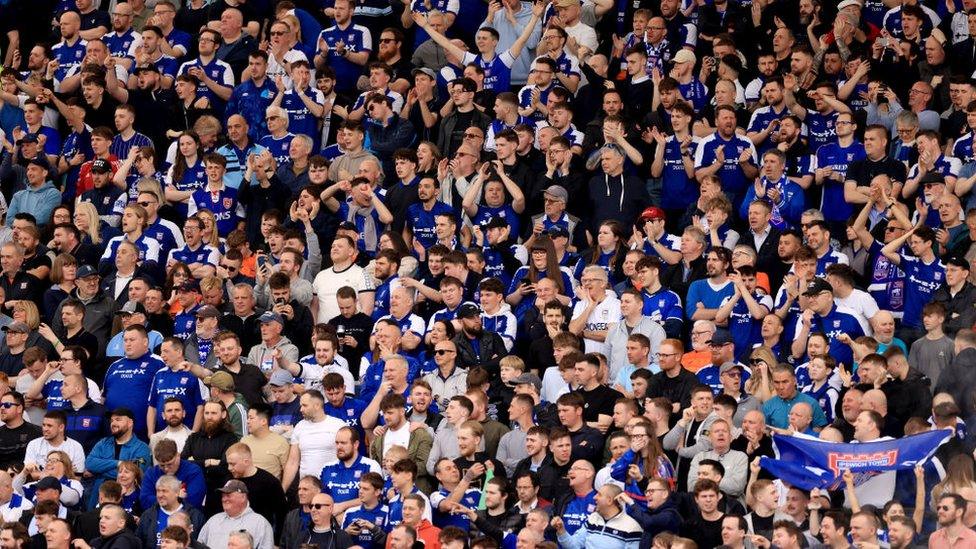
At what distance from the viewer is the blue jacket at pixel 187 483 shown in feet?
50.7

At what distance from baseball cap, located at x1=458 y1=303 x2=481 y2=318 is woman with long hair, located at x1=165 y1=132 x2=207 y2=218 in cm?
392

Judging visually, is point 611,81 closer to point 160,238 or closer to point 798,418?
point 160,238

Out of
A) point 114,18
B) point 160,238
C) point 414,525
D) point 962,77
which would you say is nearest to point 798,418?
point 414,525

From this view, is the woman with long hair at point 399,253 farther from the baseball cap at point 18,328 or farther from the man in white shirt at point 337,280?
the baseball cap at point 18,328

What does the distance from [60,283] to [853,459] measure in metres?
7.77

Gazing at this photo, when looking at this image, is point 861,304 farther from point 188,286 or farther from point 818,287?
point 188,286

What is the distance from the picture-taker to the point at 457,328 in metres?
16.6

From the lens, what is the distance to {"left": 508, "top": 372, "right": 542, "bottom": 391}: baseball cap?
15797 millimetres

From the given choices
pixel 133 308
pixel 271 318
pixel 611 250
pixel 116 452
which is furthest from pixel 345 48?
pixel 116 452

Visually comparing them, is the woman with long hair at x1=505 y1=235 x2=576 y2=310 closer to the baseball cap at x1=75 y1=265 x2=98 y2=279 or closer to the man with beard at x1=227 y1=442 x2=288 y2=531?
the man with beard at x1=227 y1=442 x2=288 y2=531

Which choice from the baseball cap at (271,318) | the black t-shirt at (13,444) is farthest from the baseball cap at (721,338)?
the black t-shirt at (13,444)

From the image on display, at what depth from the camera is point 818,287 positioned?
16.1 m

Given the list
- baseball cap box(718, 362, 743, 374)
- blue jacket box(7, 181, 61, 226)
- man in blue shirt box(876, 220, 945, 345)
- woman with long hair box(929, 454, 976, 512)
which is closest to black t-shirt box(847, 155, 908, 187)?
man in blue shirt box(876, 220, 945, 345)

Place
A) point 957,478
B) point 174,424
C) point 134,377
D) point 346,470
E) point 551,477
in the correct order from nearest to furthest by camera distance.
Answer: point 957,478 → point 551,477 → point 346,470 → point 174,424 → point 134,377
